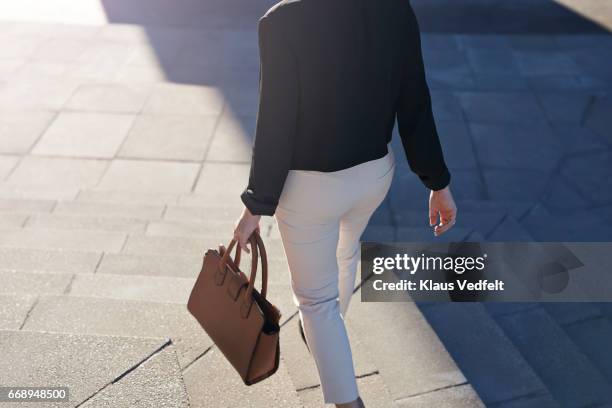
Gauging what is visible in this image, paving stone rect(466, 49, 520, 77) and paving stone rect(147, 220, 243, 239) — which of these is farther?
paving stone rect(466, 49, 520, 77)

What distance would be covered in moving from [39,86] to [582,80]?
5.34 m

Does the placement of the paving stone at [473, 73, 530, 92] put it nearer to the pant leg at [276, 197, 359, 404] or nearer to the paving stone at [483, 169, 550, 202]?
the paving stone at [483, 169, 550, 202]

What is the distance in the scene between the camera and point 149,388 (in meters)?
2.57

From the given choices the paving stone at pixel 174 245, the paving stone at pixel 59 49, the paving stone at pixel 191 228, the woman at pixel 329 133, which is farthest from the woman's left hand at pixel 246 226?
the paving stone at pixel 59 49

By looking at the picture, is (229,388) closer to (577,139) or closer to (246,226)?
(246,226)

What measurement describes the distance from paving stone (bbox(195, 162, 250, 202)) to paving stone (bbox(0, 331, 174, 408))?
2.93m

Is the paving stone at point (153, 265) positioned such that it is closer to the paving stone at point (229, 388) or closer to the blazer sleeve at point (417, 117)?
the paving stone at point (229, 388)

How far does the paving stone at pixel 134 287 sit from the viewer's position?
11.4 feet

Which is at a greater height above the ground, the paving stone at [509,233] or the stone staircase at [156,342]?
the stone staircase at [156,342]

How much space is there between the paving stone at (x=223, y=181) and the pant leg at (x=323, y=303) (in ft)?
10.2

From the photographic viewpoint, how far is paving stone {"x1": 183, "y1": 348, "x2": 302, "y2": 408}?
106 inches

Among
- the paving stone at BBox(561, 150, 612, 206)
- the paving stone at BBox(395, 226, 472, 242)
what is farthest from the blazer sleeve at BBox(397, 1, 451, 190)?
the paving stone at BBox(561, 150, 612, 206)

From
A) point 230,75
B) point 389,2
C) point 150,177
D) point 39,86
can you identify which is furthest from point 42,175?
point 389,2

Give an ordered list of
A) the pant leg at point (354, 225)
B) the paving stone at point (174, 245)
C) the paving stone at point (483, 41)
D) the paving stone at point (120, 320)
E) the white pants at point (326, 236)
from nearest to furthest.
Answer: the white pants at point (326, 236)
the pant leg at point (354, 225)
the paving stone at point (120, 320)
the paving stone at point (174, 245)
the paving stone at point (483, 41)
